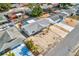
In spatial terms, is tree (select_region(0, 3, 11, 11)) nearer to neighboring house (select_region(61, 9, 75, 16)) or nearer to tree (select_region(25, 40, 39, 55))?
tree (select_region(25, 40, 39, 55))

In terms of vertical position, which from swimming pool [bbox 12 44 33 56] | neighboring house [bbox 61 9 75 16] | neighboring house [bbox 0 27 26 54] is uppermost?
neighboring house [bbox 61 9 75 16]

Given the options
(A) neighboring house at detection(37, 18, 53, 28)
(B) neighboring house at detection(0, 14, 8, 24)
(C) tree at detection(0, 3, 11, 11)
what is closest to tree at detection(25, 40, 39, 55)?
(A) neighboring house at detection(37, 18, 53, 28)

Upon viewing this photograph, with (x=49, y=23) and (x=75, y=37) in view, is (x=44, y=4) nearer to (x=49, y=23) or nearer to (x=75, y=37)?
(x=49, y=23)

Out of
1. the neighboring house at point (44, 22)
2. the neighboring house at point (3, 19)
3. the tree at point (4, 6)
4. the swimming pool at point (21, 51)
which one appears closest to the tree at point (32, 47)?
the swimming pool at point (21, 51)

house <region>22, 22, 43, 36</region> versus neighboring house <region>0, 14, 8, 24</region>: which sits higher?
neighboring house <region>0, 14, 8, 24</region>

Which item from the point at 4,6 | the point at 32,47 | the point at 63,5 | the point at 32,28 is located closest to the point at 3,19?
the point at 4,6

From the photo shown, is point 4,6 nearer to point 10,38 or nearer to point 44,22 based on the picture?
point 10,38

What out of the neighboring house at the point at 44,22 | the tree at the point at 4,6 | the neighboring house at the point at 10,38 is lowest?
the neighboring house at the point at 10,38

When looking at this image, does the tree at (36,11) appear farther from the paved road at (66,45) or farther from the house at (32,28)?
the paved road at (66,45)
